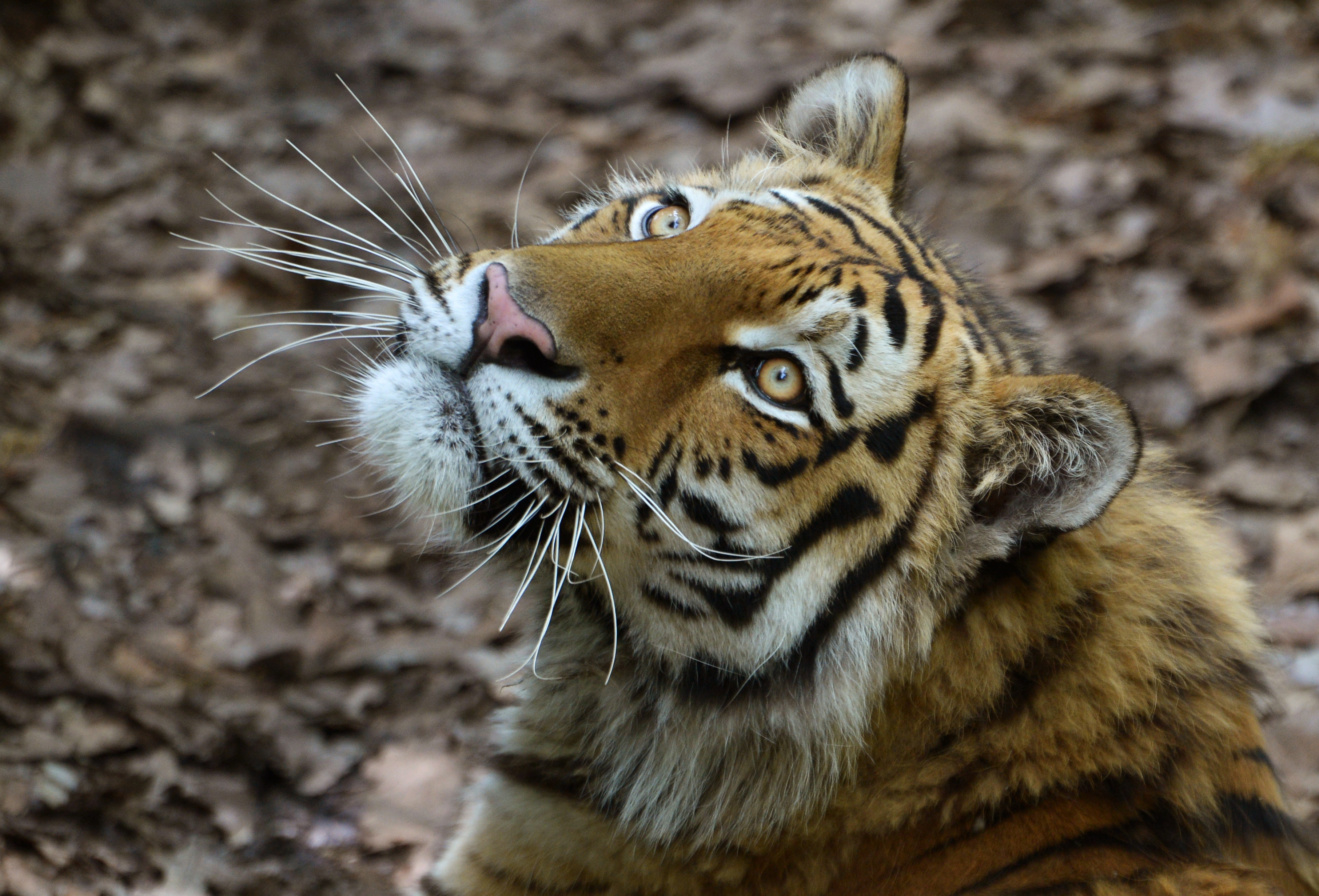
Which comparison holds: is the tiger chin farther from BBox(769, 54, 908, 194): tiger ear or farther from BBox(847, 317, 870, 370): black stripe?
BBox(769, 54, 908, 194): tiger ear

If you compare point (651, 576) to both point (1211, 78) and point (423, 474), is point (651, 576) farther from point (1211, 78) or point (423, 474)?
point (1211, 78)

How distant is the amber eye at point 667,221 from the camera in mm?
2461

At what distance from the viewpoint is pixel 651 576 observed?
2098mm

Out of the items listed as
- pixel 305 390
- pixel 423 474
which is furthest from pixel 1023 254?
pixel 423 474

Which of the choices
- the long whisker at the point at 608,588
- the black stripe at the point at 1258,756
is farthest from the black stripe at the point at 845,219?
the black stripe at the point at 1258,756

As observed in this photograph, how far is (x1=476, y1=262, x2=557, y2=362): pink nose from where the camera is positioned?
198 cm

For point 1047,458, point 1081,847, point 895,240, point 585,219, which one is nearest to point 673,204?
point 585,219

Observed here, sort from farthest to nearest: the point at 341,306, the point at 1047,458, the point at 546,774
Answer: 1. the point at 341,306
2. the point at 546,774
3. the point at 1047,458

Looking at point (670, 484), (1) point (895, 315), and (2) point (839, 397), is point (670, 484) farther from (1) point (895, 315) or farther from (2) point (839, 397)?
(1) point (895, 315)

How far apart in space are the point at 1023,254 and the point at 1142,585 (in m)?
2.89

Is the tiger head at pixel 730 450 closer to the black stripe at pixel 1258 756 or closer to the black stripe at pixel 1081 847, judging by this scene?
the black stripe at pixel 1081 847

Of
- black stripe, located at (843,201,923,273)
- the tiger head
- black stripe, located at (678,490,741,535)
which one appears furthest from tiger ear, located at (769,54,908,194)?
black stripe, located at (678,490,741,535)

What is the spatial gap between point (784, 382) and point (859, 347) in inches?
6.5

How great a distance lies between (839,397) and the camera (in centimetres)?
206
